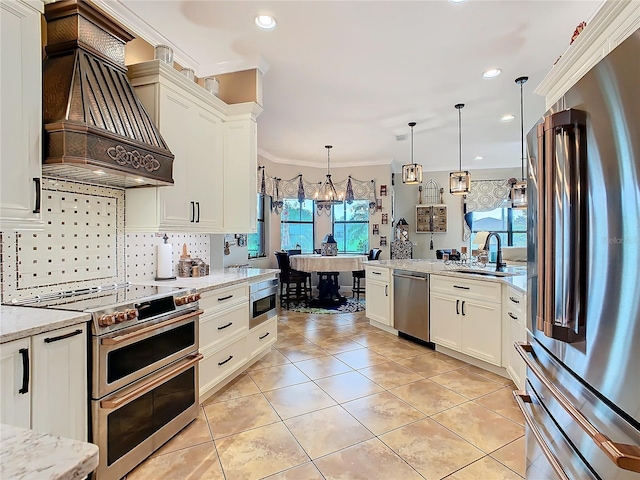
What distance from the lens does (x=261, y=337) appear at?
11.2 ft

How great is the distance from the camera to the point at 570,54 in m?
1.69

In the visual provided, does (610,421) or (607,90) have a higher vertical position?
(607,90)

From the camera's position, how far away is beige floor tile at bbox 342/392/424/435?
7.68ft

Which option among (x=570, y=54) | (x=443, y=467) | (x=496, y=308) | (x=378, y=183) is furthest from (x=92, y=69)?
(x=378, y=183)

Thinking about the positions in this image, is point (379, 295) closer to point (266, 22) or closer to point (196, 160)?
point (196, 160)

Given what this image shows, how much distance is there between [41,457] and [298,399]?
2.36 meters

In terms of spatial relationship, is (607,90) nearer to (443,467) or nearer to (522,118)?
(443,467)

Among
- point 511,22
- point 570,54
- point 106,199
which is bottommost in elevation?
point 106,199

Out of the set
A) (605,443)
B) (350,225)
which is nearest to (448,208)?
(350,225)

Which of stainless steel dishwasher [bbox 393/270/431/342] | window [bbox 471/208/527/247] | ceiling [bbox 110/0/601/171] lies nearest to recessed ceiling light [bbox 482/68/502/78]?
ceiling [bbox 110/0/601/171]

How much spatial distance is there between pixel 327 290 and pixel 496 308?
3.89m

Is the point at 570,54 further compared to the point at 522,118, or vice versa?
the point at 522,118

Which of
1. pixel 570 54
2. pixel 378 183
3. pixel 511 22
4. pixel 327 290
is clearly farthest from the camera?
pixel 378 183

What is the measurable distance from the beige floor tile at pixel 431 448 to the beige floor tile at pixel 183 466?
105 cm
